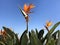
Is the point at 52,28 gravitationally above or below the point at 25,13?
below

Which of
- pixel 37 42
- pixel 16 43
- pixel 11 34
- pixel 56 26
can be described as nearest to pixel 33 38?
pixel 37 42

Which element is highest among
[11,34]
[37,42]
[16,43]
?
[11,34]

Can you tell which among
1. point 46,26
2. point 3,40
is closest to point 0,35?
point 3,40

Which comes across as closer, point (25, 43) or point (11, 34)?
point (25, 43)

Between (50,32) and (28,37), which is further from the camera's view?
(50,32)

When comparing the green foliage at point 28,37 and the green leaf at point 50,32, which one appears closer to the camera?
the green foliage at point 28,37

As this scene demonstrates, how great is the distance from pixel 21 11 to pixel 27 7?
0.10 metres

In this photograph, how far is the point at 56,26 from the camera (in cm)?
239

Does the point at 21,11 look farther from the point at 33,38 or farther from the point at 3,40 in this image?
the point at 33,38

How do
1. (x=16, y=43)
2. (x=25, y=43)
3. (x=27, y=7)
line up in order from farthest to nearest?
(x=27, y=7)
(x=16, y=43)
(x=25, y=43)

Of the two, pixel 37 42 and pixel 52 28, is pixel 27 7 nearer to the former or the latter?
pixel 52 28

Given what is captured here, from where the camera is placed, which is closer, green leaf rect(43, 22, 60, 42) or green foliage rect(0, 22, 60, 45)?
green foliage rect(0, 22, 60, 45)

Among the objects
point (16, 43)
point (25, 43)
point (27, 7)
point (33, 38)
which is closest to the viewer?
point (33, 38)

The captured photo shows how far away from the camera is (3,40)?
97.9 inches
